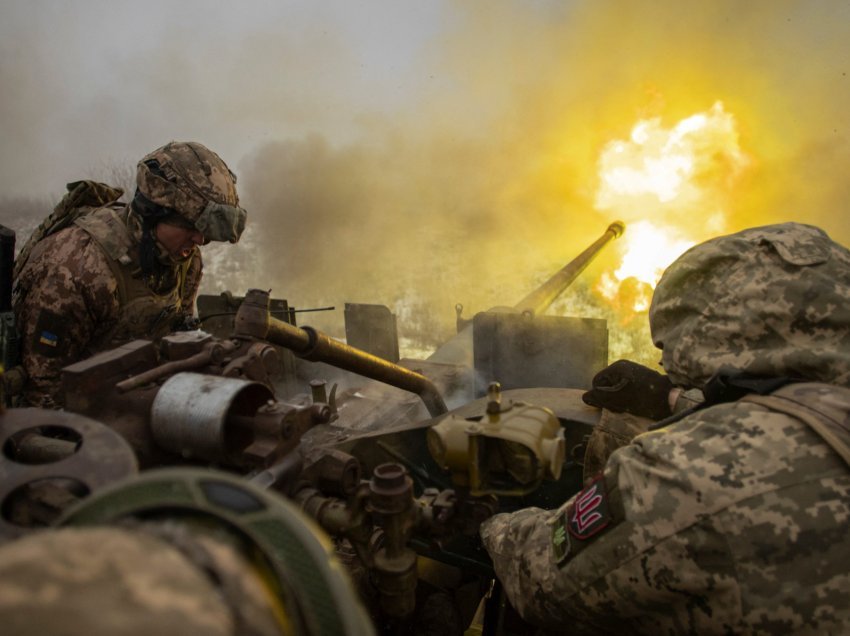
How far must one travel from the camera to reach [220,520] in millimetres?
716

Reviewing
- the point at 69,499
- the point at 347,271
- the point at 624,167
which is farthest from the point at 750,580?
the point at 347,271

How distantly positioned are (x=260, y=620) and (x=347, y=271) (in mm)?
17281

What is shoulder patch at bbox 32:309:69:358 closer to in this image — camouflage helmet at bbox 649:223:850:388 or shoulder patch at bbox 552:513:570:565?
shoulder patch at bbox 552:513:570:565

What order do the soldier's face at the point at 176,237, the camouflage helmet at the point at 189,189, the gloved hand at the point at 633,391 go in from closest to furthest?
the gloved hand at the point at 633,391
the camouflage helmet at the point at 189,189
the soldier's face at the point at 176,237

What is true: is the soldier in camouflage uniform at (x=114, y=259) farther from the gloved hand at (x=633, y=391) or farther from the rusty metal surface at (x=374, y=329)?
the rusty metal surface at (x=374, y=329)

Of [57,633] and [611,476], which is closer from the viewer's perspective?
[57,633]

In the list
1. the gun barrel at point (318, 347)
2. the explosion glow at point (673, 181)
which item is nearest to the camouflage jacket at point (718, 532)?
the gun barrel at point (318, 347)

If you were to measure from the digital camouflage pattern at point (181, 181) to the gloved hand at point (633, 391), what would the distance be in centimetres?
280

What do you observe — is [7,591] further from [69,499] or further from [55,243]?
[55,243]

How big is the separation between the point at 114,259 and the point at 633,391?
11.3 feet

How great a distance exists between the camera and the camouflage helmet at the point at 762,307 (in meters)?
1.82

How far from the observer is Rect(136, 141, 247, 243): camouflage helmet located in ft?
11.4

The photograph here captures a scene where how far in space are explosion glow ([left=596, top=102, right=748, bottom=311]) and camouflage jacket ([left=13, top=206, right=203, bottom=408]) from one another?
11269 millimetres

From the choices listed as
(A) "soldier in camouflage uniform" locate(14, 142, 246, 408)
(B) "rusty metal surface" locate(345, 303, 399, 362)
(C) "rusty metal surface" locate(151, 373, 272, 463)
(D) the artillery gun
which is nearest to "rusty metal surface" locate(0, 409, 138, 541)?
(D) the artillery gun
